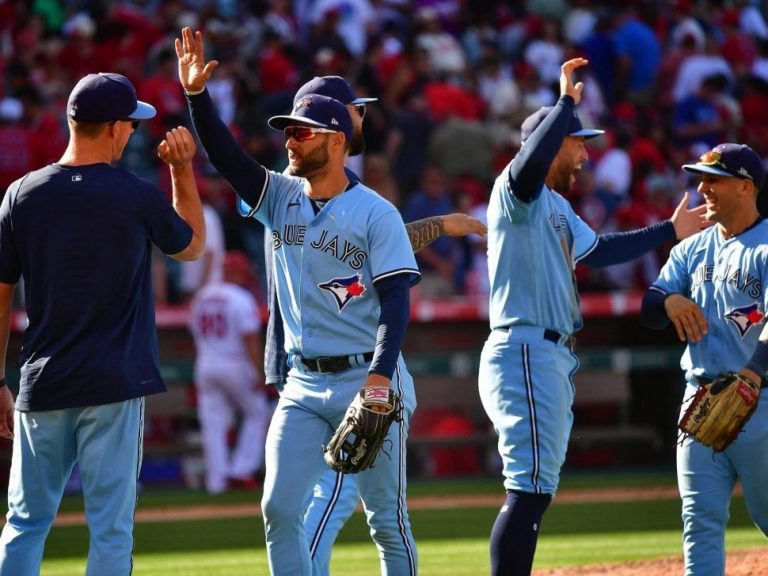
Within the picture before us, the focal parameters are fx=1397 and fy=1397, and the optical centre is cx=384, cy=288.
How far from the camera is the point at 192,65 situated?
516 cm

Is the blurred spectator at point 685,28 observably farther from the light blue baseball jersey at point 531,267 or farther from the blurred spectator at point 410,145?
the light blue baseball jersey at point 531,267

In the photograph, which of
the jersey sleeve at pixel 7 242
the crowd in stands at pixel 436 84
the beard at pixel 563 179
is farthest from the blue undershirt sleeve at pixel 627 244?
the crowd in stands at pixel 436 84

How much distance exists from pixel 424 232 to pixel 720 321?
1.27m

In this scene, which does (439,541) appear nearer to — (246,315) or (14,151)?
(246,315)

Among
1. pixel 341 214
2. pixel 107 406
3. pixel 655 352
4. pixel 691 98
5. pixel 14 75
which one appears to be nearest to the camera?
pixel 107 406

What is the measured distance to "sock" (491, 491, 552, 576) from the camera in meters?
5.42

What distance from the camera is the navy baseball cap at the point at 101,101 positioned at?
4.89 m

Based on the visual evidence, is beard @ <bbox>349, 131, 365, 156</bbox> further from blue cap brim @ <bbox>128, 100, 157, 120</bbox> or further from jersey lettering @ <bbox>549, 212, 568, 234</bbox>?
blue cap brim @ <bbox>128, 100, 157, 120</bbox>

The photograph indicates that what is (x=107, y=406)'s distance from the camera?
4801 millimetres

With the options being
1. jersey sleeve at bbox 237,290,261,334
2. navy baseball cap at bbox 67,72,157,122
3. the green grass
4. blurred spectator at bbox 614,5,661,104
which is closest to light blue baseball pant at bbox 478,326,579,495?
navy baseball cap at bbox 67,72,157,122

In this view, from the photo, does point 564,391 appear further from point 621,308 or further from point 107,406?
point 621,308

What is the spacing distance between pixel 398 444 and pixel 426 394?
782 centimetres

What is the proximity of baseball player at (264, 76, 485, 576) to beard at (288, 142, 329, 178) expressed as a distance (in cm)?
26

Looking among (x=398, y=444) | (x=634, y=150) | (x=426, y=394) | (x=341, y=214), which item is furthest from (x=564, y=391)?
(x=634, y=150)
